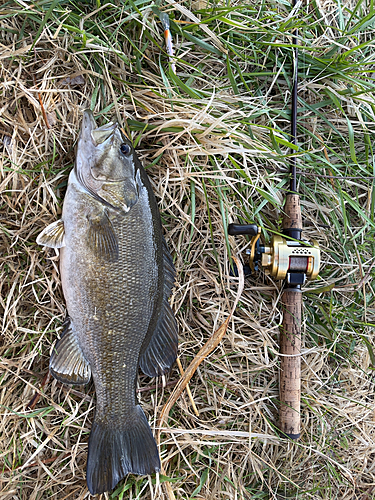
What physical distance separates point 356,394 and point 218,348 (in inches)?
41.4

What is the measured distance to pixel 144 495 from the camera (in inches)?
79.1

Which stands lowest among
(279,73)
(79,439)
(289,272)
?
(79,439)

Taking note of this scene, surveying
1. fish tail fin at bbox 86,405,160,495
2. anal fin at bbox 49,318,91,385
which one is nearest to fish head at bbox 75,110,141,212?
anal fin at bbox 49,318,91,385

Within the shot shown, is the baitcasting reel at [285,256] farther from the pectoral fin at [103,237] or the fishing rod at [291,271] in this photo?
the pectoral fin at [103,237]

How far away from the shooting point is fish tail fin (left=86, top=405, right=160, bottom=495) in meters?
1.78

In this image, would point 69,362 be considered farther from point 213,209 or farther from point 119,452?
point 213,209

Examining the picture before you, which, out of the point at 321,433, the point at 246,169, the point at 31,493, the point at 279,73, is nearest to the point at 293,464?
the point at 321,433

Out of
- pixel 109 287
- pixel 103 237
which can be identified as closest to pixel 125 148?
pixel 103 237

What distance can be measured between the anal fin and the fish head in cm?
74

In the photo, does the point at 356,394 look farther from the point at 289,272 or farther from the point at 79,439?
the point at 79,439

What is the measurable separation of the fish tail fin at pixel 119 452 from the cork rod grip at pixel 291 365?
0.82 meters

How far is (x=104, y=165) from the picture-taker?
1738 millimetres

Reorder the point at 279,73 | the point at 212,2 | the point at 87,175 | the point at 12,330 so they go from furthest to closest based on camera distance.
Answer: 1. the point at 279,73
2. the point at 212,2
3. the point at 12,330
4. the point at 87,175

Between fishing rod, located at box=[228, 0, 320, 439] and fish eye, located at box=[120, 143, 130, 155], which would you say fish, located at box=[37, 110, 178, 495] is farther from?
fishing rod, located at box=[228, 0, 320, 439]
